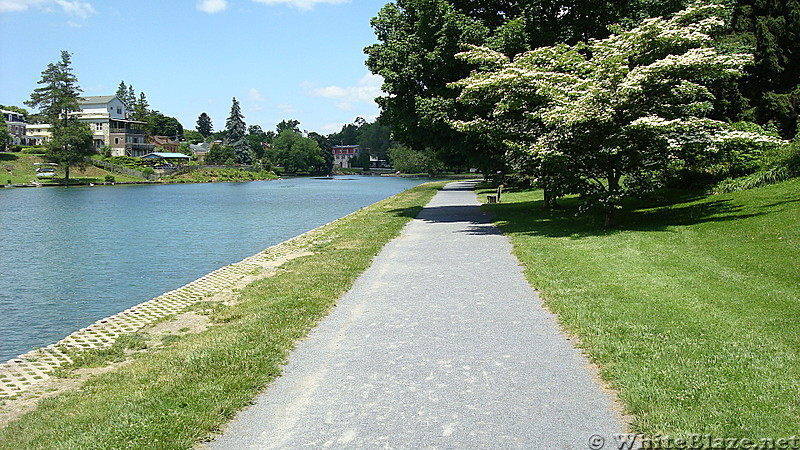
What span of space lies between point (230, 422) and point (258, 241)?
17.7m

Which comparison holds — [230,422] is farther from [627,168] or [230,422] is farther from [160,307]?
[627,168]

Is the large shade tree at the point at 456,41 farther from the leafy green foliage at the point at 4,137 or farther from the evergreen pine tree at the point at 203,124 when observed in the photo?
the evergreen pine tree at the point at 203,124

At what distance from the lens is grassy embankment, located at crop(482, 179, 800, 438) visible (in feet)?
16.2

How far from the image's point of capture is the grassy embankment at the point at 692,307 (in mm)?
4945

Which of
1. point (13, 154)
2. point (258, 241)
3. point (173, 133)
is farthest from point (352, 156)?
point (258, 241)

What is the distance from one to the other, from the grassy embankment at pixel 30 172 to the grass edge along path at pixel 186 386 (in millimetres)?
78838

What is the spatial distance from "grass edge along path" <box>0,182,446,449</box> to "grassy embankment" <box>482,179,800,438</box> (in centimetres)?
341

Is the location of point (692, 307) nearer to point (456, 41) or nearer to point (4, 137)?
point (456, 41)

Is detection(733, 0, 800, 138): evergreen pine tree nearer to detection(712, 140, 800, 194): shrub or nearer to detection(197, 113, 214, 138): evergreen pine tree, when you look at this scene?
detection(712, 140, 800, 194): shrub

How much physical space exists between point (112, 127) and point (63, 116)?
9324 millimetres

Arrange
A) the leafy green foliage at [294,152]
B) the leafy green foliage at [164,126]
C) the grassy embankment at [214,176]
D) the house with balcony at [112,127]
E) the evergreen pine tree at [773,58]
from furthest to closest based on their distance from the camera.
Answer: the leafy green foliage at [164,126] → the leafy green foliage at [294,152] → the house with balcony at [112,127] → the grassy embankment at [214,176] → the evergreen pine tree at [773,58]

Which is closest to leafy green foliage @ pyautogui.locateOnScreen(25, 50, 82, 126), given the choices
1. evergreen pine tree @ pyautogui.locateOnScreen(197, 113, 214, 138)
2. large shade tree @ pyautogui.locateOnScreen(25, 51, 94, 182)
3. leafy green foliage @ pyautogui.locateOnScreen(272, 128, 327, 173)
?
large shade tree @ pyautogui.locateOnScreen(25, 51, 94, 182)

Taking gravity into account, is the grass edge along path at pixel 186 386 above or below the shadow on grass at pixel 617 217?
below

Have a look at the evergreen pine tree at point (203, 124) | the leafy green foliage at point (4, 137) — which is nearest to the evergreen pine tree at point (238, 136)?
the leafy green foliage at point (4, 137)
